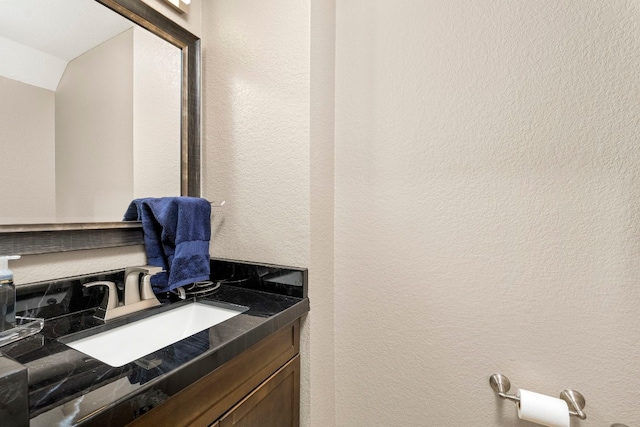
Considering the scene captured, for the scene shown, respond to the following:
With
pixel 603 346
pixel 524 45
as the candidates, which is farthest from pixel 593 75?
pixel 603 346

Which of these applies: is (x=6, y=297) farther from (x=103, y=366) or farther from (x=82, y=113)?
(x=82, y=113)

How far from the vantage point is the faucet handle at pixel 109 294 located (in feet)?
2.75

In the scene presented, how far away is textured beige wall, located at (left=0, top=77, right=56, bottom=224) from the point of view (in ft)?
2.45

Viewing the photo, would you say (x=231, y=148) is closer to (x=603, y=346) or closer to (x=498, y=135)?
(x=498, y=135)

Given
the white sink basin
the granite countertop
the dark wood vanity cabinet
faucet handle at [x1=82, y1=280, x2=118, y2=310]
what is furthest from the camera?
faucet handle at [x1=82, y1=280, x2=118, y2=310]

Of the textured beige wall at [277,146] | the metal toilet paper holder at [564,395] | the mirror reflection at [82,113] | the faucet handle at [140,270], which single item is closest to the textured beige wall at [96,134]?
the mirror reflection at [82,113]

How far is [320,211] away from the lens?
1087 millimetres

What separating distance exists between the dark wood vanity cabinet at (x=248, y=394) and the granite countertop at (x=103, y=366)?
46mm

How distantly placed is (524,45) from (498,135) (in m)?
0.28

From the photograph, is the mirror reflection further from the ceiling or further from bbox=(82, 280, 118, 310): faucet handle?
bbox=(82, 280, 118, 310): faucet handle

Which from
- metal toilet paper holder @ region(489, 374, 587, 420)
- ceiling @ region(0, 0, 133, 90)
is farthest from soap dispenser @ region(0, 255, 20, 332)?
metal toilet paper holder @ region(489, 374, 587, 420)

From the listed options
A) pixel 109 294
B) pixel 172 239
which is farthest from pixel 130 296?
pixel 172 239

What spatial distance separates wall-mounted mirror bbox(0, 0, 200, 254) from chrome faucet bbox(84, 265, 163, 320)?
0.45ft

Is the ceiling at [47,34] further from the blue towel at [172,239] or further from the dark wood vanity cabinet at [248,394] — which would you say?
the dark wood vanity cabinet at [248,394]
